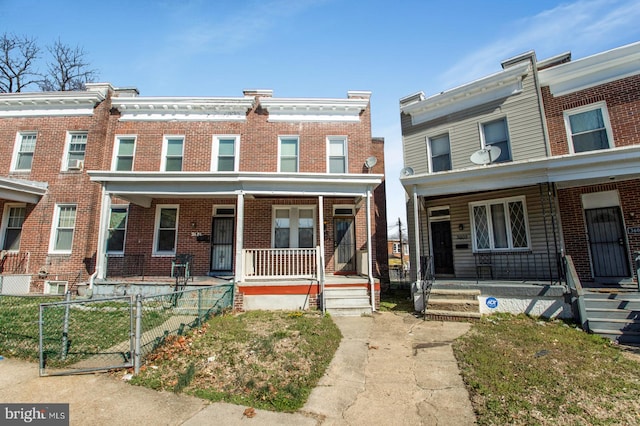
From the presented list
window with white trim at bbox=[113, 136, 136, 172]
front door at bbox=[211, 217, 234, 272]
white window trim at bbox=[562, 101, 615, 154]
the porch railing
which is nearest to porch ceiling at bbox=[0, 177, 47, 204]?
window with white trim at bbox=[113, 136, 136, 172]

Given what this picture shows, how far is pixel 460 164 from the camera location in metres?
10.9

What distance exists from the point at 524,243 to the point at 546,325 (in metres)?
3.47

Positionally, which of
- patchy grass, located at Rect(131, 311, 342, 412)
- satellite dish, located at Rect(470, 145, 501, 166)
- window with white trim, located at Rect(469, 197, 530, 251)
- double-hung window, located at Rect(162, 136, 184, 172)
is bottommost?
patchy grass, located at Rect(131, 311, 342, 412)

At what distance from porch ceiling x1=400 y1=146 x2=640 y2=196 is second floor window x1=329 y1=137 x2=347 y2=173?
10.1 ft

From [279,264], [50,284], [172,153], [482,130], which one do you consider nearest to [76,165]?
[172,153]

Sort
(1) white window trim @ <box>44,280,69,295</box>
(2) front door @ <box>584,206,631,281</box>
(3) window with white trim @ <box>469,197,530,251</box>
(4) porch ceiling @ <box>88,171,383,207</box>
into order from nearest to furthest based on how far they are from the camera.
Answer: (2) front door @ <box>584,206,631,281</box> < (4) porch ceiling @ <box>88,171,383,207</box> < (3) window with white trim @ <box>469,197,530,251</box> < (1) white window trim @ <box>44,280,69,295</box>

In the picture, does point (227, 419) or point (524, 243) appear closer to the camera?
point (227, 419)

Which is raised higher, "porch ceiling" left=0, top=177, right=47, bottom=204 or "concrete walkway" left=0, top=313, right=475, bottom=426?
"porch ceiling" left=0, top=177, right=47, bottom=204

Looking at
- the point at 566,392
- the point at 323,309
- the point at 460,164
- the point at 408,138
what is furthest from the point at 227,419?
the point at 408,138

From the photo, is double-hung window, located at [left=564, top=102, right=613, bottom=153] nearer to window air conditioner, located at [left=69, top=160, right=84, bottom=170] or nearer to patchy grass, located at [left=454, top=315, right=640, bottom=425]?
patchy grass, located at [left=454, top=315, right=640, bottom=425]

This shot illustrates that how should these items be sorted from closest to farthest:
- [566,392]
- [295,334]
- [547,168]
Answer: [566,392], [295,334], [547,168]

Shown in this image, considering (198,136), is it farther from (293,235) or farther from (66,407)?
(66,407)

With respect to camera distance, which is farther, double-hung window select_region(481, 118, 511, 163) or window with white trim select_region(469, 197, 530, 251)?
double-hung window select_region(481, 118, 511, 163)

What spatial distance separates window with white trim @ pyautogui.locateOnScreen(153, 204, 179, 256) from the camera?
1141cm
